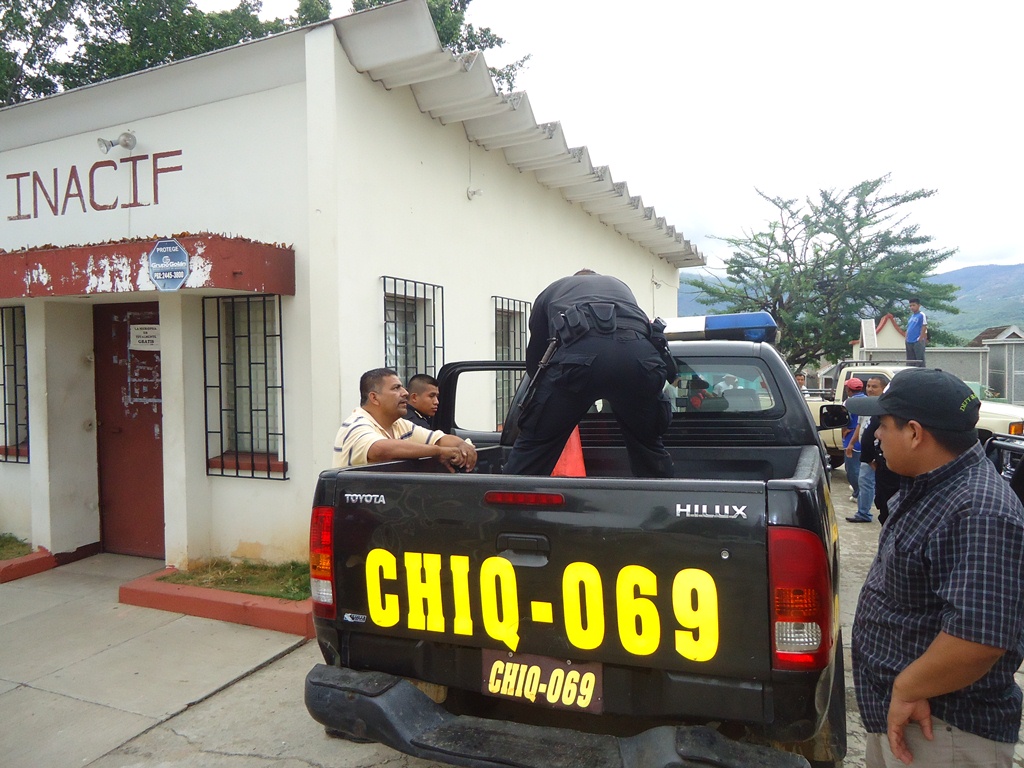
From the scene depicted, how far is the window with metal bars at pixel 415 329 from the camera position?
5.81 metres

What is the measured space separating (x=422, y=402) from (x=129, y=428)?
3.00 metres

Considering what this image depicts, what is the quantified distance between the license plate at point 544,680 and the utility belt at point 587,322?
4.12 feet

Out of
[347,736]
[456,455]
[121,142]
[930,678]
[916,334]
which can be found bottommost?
Answer: [347,736]

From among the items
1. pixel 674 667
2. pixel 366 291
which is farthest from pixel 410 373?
pixel 674 667

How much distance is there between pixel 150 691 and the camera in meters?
3.86

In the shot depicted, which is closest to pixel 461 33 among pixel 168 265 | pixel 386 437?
pixel 168 265

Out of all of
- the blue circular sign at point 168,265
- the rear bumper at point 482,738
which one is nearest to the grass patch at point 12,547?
the blue circular sign at point 168,265

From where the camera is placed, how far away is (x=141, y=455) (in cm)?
607

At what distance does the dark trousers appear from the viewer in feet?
9.61

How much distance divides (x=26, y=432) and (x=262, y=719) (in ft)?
14.7

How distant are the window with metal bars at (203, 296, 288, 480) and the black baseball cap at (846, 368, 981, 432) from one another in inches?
174

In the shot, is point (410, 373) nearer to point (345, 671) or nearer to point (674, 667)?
point (345, 671)

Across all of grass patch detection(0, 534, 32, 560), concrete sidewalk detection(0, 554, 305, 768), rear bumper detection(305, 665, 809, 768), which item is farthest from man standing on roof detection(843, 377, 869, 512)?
grass patch detection(0, 534, 32, 560)

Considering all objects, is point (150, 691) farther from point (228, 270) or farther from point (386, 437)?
point (228, 270)
